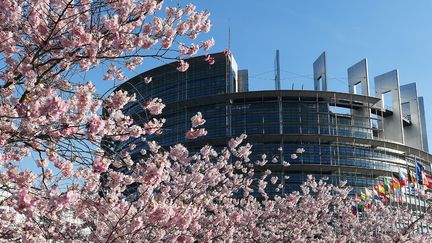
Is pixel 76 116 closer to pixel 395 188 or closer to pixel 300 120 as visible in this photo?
pixel 395 188

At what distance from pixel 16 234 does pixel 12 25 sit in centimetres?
359

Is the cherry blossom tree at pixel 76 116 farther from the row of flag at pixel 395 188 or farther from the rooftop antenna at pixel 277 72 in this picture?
the rooftop antenna at pixel 277 72

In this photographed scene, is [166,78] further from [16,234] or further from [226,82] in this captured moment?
[16,234]

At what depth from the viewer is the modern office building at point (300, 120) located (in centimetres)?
7194

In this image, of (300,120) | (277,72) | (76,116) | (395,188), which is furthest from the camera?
(277,72)

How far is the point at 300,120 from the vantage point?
245 feet

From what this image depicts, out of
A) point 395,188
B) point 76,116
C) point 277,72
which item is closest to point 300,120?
point 277,72

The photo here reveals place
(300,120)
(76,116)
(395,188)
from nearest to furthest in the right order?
(76,116)
(395,188)
(300,120)

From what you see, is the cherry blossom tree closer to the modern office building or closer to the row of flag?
the row of flag

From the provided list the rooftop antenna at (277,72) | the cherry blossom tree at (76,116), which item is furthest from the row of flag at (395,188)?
the rooftop antenna at (277,72)

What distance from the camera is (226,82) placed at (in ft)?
258

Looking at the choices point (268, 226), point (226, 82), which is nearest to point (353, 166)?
point (226, 82)

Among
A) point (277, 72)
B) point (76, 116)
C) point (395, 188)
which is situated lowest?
point (76, 116)

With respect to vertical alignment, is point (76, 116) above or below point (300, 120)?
below
